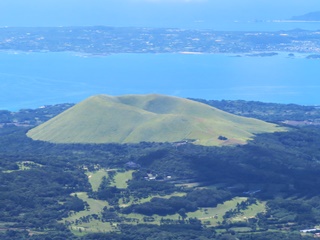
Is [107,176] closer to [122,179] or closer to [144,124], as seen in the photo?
[122,179]

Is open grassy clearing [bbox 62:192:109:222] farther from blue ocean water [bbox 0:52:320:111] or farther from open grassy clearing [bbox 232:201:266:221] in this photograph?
blue ocean water [bbox 0:52:320:111]

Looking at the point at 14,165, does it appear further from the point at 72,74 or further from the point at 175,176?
the point at 72,74

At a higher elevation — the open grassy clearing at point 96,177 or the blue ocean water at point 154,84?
the open grassy clearing at point 96,177

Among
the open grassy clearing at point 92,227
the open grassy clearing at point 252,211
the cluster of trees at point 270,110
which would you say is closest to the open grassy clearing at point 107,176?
the open grassy clearing at point 92,227

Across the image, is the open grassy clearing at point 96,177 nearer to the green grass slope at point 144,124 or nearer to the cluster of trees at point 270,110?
the green grass slope at point 144,124

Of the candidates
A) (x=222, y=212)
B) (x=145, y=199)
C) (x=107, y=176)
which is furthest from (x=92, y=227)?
(x=107, y=176)

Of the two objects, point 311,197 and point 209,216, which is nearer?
point 209,216

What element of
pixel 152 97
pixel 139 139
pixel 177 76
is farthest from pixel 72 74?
pixel 139 139
